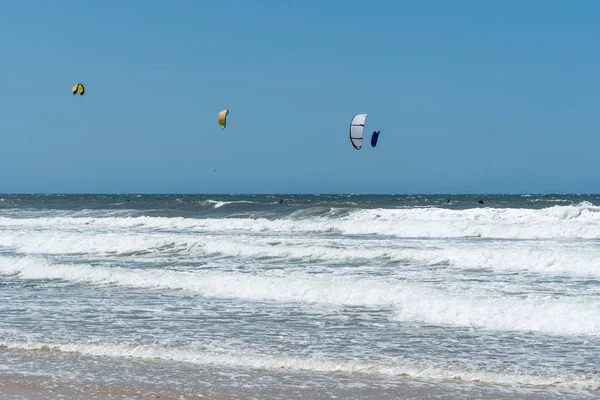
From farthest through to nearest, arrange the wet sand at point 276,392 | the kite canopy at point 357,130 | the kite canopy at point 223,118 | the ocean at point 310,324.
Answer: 1. the kite canopy at point 223,118
2. the kite canopy at point 357,130
3. the ocean at point 310,324
4. the wet sand at point 276,392

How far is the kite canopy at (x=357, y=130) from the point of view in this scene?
23250mm

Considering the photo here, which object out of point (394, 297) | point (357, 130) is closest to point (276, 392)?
point (394, 297)

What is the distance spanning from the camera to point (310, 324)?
31.1ft

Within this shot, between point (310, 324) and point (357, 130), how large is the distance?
48.1 feet

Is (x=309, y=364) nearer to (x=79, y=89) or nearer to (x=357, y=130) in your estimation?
(x=357, y=130)

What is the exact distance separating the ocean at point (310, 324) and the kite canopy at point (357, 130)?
5194 mm

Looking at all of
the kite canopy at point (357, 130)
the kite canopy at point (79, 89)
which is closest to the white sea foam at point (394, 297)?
the kite canopy at point (357, 130)

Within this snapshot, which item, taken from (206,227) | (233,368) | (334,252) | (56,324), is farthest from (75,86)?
(233,368)

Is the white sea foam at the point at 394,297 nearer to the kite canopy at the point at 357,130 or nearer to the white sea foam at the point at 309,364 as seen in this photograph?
the white sea foam at the point at 309,364

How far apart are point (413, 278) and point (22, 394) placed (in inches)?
346

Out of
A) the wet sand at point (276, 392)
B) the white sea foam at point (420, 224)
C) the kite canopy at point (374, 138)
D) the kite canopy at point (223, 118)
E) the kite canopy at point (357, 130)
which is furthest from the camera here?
the kite canopy at point (223, 118)

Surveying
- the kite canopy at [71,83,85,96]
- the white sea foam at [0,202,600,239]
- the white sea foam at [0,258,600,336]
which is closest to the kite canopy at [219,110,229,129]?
the white sea foam at [0,202,600,239]

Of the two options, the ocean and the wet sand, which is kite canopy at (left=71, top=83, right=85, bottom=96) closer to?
the ocean

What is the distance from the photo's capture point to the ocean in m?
6.63
